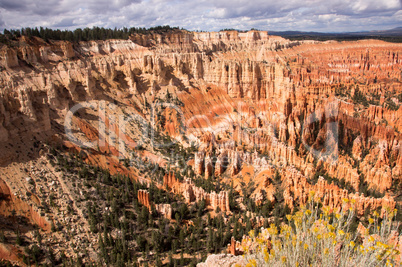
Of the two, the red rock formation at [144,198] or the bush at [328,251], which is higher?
the bush at [328,251]

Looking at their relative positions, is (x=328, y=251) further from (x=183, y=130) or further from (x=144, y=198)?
(x=183, y=130)

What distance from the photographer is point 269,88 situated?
68.6 meters

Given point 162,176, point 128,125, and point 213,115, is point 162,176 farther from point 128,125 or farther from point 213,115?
point 213,115

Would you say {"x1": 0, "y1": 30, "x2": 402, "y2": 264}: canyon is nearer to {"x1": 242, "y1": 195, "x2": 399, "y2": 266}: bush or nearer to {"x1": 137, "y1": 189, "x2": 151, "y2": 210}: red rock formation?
{"x1": 137, "y1": 189, "x2": 151, "y2": 210}: red rock formation

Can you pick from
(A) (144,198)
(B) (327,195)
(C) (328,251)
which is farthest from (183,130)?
(C) (328,251)

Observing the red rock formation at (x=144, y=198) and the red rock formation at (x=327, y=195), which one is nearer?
the red rock formation at (x=327, y=195)

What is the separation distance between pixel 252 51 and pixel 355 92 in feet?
126

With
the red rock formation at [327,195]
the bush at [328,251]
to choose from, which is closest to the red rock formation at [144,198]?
the red rock formation at [327,195]

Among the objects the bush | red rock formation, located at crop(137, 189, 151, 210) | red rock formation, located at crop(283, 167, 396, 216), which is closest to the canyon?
red rock formation, located at crop(283, 167, 396, 216)

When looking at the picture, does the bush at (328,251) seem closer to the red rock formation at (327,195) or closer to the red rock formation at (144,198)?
the red rock formation at (327,195)

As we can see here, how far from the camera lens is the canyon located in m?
32.6

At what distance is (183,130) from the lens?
56.5m

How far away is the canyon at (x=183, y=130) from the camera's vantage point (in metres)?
32.6

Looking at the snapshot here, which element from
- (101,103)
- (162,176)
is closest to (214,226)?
(162,176)
